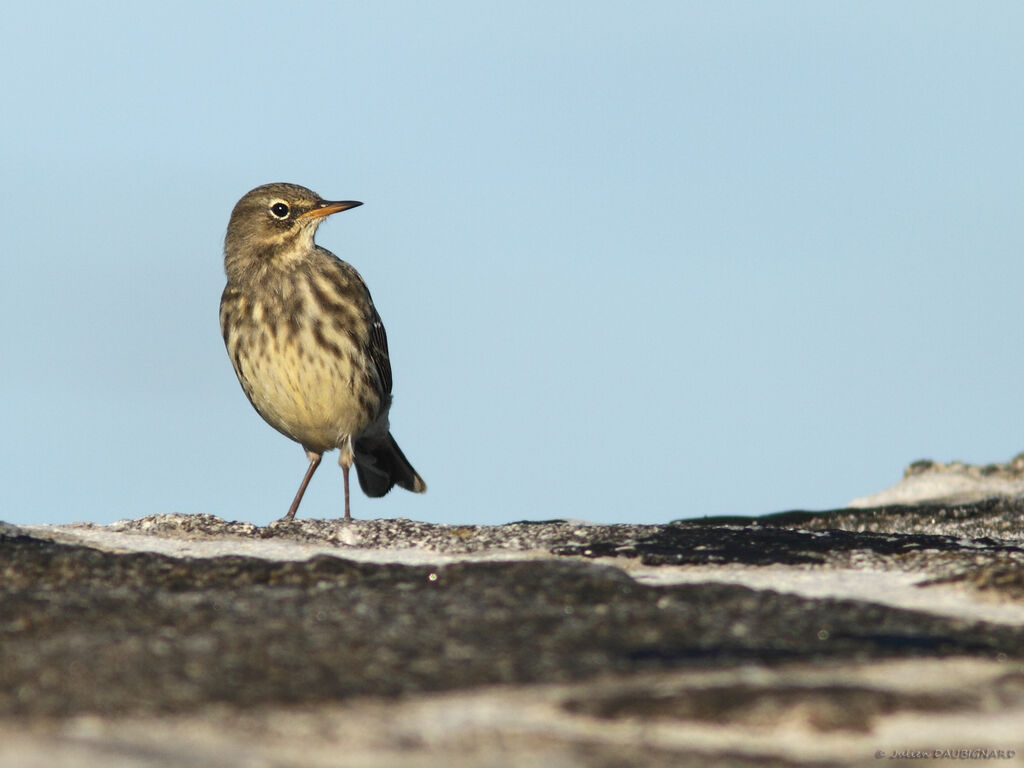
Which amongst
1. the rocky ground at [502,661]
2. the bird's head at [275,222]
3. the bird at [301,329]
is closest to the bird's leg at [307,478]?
the bird at [301,329]

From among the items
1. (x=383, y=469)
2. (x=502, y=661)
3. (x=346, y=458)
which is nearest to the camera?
(x=502, y=661)

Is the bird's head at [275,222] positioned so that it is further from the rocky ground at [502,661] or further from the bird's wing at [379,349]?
the rocky ground at [502,661]

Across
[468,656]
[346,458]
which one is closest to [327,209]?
[346,458]

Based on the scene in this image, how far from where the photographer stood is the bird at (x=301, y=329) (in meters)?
11.8

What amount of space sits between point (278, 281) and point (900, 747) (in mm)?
8923

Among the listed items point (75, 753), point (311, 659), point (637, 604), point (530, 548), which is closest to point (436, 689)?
point (311, 659)

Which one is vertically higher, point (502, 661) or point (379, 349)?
point (379, 349)

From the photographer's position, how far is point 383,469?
46.4 feet

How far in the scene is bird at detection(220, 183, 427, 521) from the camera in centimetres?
1180

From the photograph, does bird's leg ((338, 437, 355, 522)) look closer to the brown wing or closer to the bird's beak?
the brown wing

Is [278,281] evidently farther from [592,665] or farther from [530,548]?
[592,665]

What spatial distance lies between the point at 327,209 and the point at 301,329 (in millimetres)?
1658

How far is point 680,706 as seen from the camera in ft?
14.3

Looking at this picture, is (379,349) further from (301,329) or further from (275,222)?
(275,222)
